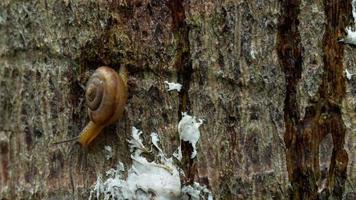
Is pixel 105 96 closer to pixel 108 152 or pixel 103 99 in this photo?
pixel 103 99

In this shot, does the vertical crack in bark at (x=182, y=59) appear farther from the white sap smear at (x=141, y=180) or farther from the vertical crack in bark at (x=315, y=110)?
the vertical crack in bark at (x=315, y=110)

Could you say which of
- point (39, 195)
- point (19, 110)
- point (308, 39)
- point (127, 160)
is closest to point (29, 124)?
point (19, 110)

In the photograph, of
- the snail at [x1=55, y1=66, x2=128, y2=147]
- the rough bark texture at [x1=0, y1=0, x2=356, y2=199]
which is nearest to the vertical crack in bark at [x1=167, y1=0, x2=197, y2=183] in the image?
the rough bark texture at [x1=0, y1=0, x2=356, y2=199]

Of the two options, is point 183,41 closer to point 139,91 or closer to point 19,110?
point 139,91

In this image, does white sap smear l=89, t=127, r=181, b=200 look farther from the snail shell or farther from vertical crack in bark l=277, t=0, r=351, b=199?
vertical crack in bark l=277, t=0, r=351, b=199

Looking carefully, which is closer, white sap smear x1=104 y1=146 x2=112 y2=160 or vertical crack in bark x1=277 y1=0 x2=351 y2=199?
vertical crack in bark x1=277 y1=0 x2=351 y2=199
